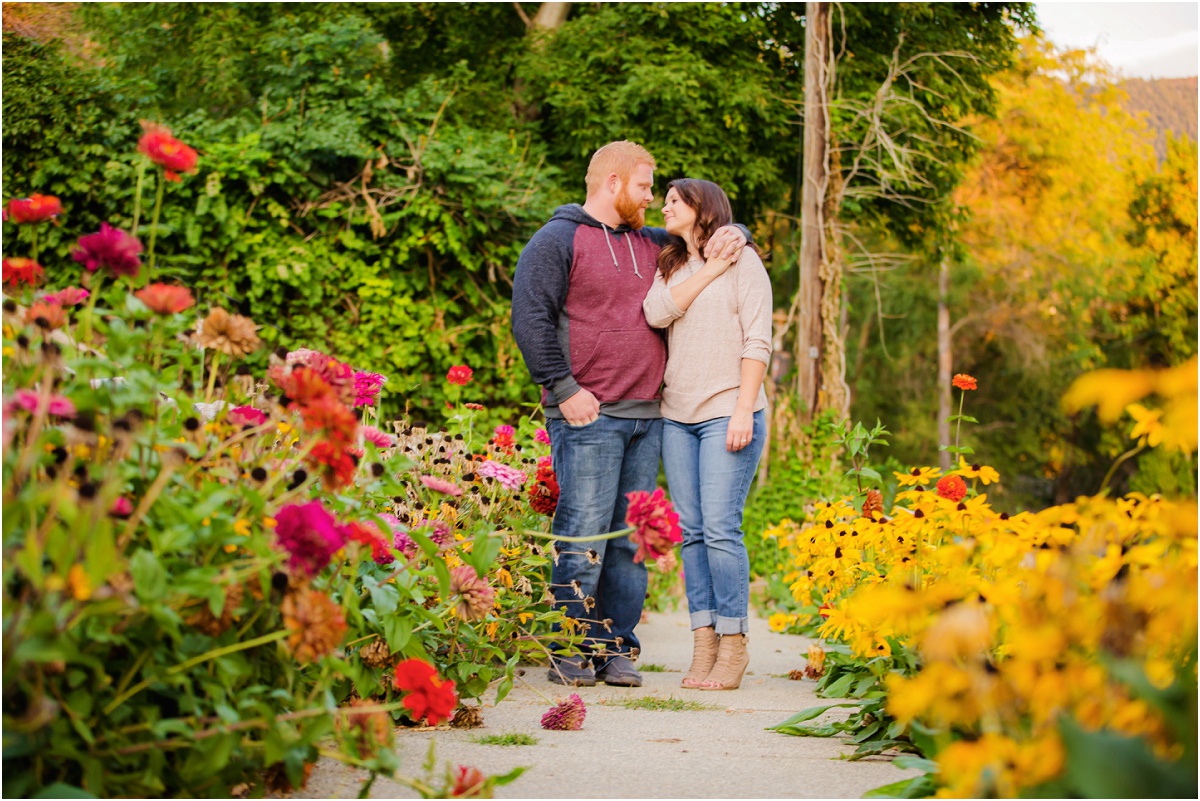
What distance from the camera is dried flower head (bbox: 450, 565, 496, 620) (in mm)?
2258

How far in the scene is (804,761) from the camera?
2.27 meters

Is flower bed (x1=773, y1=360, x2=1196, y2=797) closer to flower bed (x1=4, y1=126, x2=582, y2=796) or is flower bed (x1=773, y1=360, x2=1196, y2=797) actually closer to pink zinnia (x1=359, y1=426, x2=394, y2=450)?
flower bed (x1=4, y1=126, x2=582, y2=796)

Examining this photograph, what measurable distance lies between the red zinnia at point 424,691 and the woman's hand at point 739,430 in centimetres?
161

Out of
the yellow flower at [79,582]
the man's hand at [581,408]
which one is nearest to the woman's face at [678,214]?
the man's hand at [581,408]

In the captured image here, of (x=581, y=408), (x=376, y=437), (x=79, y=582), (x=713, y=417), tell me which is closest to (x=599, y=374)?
(x=581, y=408)

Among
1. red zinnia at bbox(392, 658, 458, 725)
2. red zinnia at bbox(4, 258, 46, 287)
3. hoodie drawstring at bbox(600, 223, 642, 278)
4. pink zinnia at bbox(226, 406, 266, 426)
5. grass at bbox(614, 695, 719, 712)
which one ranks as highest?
hoodie drawstring at bbox(600, 223, 642, 278)

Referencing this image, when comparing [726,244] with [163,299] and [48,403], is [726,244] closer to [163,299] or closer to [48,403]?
[163,299]

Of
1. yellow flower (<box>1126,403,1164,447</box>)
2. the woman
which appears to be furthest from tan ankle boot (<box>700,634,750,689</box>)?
yellow flower (<box>1126,403,1164,447</box>)

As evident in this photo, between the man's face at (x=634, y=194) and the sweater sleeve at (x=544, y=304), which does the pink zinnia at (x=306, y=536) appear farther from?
the man's face at (x=634, y=194)

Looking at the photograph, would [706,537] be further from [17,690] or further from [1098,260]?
[1098,260]

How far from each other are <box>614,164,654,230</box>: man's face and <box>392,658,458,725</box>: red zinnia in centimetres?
203

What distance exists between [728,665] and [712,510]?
502 mm

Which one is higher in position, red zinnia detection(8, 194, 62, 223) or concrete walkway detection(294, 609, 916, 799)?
red zinnia detection(8, 194, 62, 223)

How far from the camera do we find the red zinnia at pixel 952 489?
2803 millimetres
